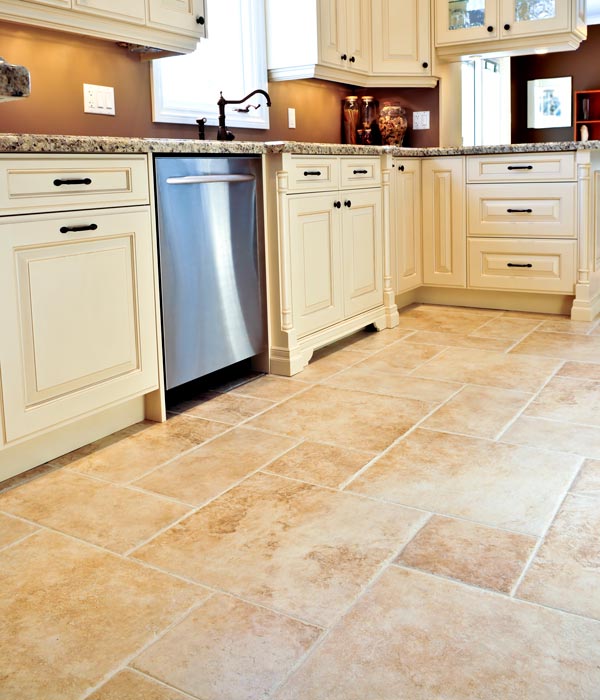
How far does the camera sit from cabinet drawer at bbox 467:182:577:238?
4012 mm

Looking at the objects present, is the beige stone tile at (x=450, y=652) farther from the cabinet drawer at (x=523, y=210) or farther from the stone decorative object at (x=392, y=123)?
the stone decorative object at (x=392, y=123)

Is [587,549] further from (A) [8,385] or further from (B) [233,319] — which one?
(B) [233,319]

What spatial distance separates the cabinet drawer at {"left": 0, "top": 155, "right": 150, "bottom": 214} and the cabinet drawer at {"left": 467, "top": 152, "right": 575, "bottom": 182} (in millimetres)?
2396

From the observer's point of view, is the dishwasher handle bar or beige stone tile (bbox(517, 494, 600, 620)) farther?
the dishwasher handle bar

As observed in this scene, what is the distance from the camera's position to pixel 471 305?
4500mm

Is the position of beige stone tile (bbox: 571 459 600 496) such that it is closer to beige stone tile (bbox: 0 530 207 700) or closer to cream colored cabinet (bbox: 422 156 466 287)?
beige stone tile (bbox: 0 530 207 700)

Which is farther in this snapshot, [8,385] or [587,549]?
[8,385]

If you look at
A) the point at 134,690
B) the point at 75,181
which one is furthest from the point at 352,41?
the point at 134,690

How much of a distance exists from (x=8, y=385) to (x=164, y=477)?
1.54ft

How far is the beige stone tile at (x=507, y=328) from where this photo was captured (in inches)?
148

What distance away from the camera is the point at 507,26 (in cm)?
436

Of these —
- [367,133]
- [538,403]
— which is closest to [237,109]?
[367,133]

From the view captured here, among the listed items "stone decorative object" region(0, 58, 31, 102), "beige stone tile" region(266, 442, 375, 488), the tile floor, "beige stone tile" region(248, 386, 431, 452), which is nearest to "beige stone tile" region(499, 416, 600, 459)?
the tile floor

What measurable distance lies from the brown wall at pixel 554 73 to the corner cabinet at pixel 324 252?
6.40m
